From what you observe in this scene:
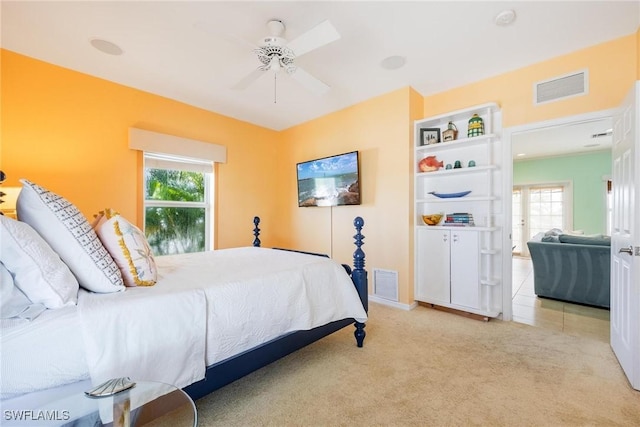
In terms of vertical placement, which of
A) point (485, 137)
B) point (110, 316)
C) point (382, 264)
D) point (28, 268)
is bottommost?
point (382, 264)

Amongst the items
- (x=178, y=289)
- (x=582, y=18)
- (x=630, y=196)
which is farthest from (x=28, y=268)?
(x=582, y=18)

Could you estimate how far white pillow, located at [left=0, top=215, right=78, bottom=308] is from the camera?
1.04 metres

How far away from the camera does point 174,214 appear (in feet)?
11.6

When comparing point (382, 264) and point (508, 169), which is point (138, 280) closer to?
point (382, 264)

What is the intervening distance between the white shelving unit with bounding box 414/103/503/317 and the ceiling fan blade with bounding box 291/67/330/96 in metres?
1.40

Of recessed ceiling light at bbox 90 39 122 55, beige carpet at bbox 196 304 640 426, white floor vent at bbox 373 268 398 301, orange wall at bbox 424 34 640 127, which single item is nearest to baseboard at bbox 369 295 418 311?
white floor vent at bbox 373 268 398 301

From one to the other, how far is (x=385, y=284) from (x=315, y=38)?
271cm

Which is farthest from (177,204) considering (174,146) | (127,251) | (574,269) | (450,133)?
(574,269)

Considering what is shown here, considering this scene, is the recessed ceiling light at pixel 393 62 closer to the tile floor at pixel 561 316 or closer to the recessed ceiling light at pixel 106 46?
the recessed ceiling light at pixel 106 46

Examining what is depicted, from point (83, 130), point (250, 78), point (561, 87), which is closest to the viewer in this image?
point (250, 78)

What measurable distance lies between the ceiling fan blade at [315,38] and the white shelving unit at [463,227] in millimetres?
1803

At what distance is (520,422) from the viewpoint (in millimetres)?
1440

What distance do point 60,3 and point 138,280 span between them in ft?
6.65

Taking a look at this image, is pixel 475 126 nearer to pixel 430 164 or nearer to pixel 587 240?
pixel 430 164
